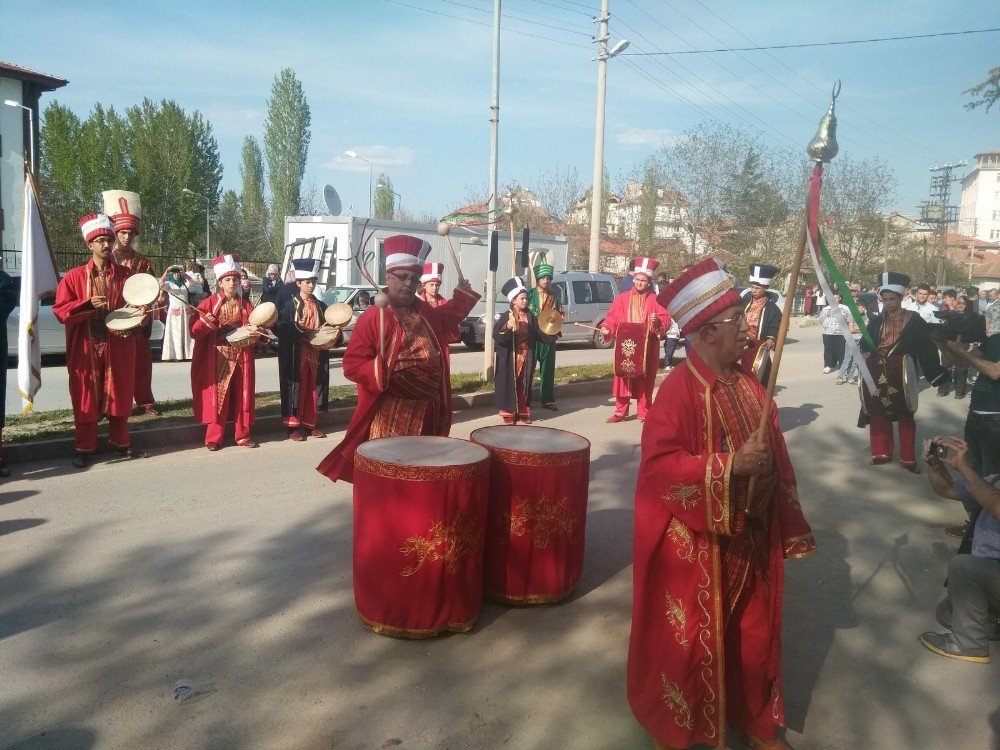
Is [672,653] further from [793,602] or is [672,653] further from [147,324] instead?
[147,324]

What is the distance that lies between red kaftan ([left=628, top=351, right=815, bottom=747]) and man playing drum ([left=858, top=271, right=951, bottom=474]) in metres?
5.56

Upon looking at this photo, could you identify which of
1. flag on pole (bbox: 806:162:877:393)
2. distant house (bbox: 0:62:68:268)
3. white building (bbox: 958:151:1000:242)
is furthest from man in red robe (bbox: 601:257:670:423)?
white building (bbox: 958:151:1000:242)

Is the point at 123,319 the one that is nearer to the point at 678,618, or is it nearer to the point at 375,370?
the point at 375,370

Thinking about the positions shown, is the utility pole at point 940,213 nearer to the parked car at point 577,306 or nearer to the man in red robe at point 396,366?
the parked car at point 577,306

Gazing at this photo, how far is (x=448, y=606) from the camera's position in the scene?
4.03 m

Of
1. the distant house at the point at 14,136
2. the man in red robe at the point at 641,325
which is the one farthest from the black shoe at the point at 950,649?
the distant house at the point at 14,136

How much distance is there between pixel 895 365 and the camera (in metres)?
8.12

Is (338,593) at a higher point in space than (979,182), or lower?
lower

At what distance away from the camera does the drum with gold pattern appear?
7.98 m

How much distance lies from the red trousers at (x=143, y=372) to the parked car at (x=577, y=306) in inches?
431

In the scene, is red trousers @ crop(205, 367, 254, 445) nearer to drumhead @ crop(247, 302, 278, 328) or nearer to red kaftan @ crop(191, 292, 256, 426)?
red kaftan @ crop(191, 292, 256, 426)

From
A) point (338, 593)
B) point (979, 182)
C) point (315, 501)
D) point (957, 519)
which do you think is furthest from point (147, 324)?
point (979, 182)

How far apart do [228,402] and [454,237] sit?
1401cm

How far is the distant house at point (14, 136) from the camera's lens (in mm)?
30922
